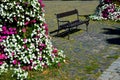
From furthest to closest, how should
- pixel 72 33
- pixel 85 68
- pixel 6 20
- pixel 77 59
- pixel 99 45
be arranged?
1. pixel 72 33
2. pixel 99 45
3. pixel 77 59
4. pixel 85 68
5. pixel 6 20

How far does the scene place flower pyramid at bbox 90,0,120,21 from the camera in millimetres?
18167

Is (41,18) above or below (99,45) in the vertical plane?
above

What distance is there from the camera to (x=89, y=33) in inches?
584

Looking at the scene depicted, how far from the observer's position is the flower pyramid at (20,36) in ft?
28.2

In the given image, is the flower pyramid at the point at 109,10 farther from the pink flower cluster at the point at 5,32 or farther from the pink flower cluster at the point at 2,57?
the pink flower cluster at the point at 2,57

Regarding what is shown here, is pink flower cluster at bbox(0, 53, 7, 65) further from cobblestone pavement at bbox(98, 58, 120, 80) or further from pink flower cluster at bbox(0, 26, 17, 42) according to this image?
cobblestone pavement at bbox(98, 58, 120, 80)

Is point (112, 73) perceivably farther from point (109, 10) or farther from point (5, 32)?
point (109, 10)

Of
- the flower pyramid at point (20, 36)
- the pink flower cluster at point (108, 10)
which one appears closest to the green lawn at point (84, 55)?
the flower pyramid at point (20, 36)

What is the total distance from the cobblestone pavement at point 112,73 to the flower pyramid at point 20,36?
63.2 inches

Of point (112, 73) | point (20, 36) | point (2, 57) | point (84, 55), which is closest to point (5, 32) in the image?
point (20, 36)

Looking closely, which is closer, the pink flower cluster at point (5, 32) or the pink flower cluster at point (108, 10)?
the pink flower cluster at point (5, 32)

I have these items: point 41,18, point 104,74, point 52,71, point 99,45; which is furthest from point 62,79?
point 99,45

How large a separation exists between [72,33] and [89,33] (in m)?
0.81

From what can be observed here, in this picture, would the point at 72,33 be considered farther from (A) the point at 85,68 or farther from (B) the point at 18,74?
(B) the point at 18,74
